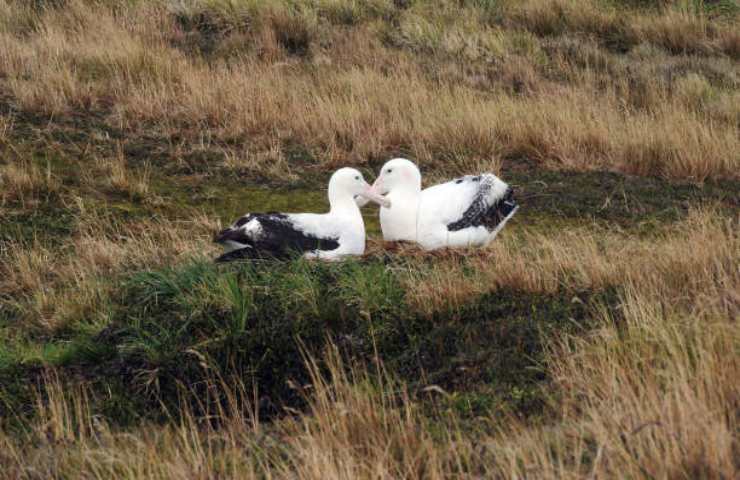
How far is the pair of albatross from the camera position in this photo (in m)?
6.65

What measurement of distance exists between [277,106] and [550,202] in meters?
3.53

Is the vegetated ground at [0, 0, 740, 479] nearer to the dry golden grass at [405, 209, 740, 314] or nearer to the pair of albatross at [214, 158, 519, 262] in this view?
the dry golden grass at [405, 209, 740, 314]

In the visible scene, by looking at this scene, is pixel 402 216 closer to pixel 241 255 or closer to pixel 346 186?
pixel 346 186

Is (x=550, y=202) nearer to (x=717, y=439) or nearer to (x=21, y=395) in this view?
(x=21, y=395)

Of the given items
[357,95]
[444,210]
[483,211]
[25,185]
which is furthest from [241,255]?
[357,95]

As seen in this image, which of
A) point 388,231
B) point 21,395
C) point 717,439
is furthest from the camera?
point 388,231

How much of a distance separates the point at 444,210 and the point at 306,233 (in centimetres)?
102

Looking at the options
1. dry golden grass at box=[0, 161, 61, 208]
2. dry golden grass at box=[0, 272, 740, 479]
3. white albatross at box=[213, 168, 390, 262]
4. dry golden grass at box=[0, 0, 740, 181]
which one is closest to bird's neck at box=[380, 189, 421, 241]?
white albatross at box=[213, 168, 390, 262]

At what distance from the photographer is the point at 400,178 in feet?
25.0

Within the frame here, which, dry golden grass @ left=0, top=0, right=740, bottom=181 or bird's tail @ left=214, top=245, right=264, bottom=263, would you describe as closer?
bird's tail @ left=214, top=245, right=264, bottom=263

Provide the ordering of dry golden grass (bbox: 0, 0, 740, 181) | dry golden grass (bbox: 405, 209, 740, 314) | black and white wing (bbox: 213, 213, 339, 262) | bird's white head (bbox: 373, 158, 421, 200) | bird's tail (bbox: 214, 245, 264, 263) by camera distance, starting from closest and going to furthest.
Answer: dry golden grass (bbox: 405, 209, 740, 314), bird's tail (bbox: 214, 245, 264, 263), black and white wing (bbox: 213, 213, 339, 262), bird's white head (bbox: 373, 158, 421, 200), dry golden grass (bbox: 0, 0, 740, 181)

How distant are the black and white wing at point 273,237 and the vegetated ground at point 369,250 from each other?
0.65 ft

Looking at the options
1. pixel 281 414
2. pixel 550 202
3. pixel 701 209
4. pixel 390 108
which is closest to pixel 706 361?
pixel 281 414

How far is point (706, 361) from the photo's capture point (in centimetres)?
409
